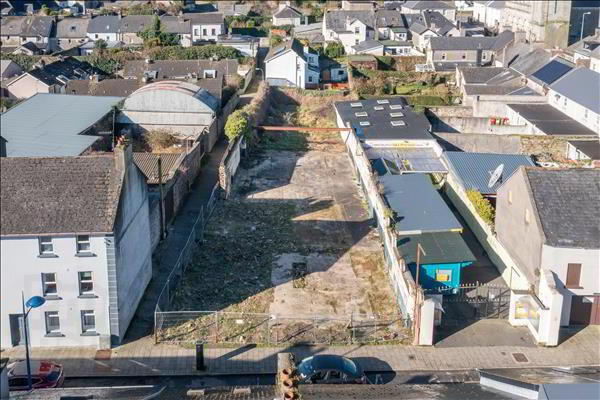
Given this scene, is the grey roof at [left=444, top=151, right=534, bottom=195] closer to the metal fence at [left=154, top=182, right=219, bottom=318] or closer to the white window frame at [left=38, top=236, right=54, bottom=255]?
the metal fence at [left=154, top=182, right=219, bottom=318]

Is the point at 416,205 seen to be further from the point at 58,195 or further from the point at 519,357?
the point at 58,195

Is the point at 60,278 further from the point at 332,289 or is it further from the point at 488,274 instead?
the point at 488,274

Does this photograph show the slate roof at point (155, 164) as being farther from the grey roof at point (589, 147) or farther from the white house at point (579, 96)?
the white house at point (579, 96)

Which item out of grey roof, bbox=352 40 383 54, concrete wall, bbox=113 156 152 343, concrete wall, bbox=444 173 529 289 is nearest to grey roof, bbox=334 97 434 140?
concrete wall, bbox=444 173 529 289

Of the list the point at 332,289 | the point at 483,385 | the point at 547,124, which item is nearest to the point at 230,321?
the point at 332,289

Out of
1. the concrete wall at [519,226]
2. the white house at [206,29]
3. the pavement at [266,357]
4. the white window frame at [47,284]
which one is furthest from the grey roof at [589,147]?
the white house at [206,29]
